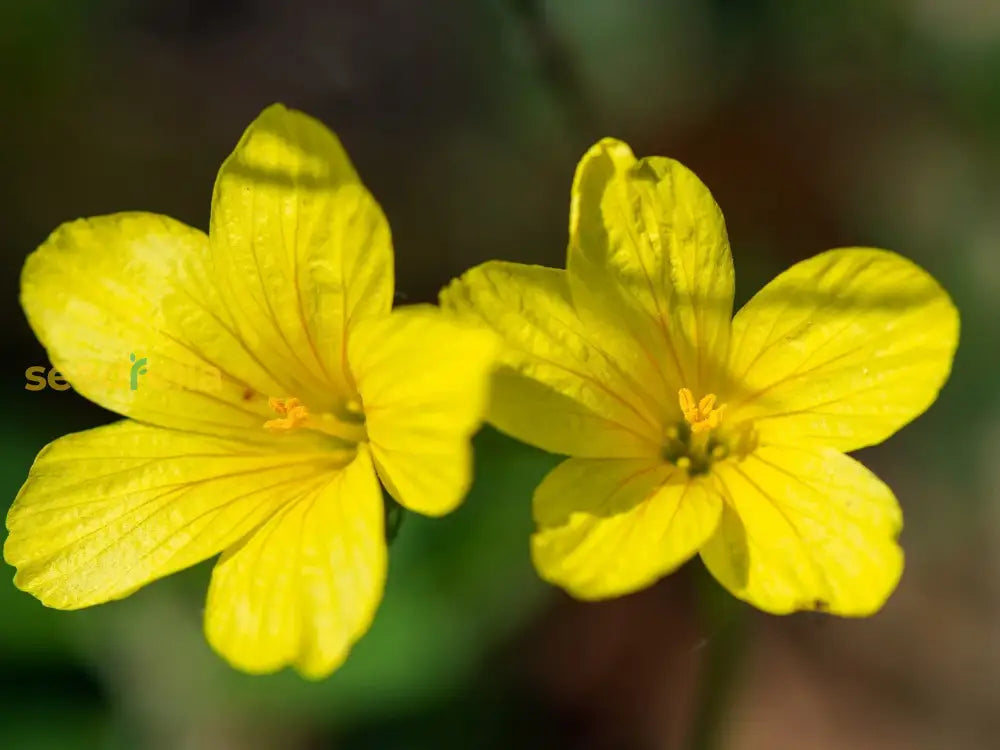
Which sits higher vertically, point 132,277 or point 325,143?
point 325,143

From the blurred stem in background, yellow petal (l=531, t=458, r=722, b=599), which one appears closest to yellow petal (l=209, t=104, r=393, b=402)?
yellow petal (l=531, t=458, r=722, b=599)

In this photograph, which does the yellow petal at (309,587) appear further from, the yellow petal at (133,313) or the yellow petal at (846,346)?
the yellow petal at (846,346)

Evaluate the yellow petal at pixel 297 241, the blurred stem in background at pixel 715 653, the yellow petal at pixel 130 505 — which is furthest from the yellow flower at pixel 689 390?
the yellow petal at pixel 130 505

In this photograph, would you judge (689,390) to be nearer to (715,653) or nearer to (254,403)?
(715,653)

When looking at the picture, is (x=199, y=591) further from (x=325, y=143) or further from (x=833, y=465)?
(x=833, y=465)

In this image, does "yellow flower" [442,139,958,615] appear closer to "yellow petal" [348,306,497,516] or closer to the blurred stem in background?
"yellow petal" [348,306,497,516]

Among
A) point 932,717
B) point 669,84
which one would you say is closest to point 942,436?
point 932,717
